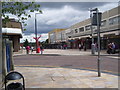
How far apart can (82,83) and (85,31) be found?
42351 mm

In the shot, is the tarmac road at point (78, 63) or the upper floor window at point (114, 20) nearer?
the tarmac road at point (78, 63)

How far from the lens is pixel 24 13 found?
23.8 ft

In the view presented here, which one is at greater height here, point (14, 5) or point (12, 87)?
point (14, 5)

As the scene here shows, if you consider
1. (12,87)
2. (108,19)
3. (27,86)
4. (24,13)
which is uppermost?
(108,19)

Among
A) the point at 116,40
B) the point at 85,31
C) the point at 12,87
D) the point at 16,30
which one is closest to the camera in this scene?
the point at 12,87

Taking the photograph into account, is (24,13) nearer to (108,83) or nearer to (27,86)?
(27,86)

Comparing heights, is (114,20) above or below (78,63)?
above

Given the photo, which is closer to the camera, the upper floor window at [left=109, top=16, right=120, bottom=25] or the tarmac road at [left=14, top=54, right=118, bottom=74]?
the tarmac road at [left=14, top=54, right=118, bottom=74]

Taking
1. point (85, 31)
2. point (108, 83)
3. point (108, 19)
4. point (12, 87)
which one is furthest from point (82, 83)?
point (85, 31)

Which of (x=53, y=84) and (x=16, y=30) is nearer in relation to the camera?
(x=53, y=84)

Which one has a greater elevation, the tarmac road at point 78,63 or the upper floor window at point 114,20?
the upper floor window at point 114,20

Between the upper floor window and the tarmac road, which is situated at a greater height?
the upper floor window

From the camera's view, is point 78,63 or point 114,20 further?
point 114,20

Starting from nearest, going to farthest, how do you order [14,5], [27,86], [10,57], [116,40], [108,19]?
1. [27,86]
2. [14,5]
3. [10,57]
4. [116,40]
5. [108,19]
